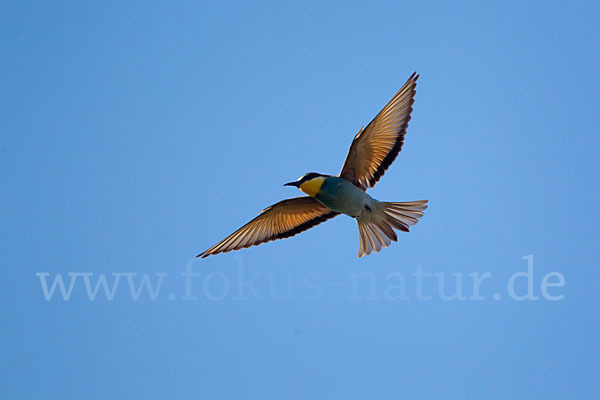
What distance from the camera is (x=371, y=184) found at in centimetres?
639

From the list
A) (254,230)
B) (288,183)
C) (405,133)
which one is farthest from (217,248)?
(405,133)

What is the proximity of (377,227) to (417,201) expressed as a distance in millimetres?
393

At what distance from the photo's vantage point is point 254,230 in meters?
6.77

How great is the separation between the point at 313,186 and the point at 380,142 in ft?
2.05

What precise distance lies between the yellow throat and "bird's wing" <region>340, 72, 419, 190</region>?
0.26 metres

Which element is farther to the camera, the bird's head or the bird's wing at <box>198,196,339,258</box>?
the bird's wing at <box>198,196,339,258</box>

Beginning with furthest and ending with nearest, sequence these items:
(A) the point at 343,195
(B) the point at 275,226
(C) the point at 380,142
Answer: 1. (B) the point at 275,226
2. (C) the point at 380,142
3. (A) the point at 343,195

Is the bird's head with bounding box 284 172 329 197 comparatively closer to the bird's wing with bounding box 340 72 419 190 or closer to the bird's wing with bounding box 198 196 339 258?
the bird's wing with bounding box 340 72 419 190

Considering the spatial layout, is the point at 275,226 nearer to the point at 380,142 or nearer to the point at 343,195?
the point at 343,195

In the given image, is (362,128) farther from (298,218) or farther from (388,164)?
(298,218)

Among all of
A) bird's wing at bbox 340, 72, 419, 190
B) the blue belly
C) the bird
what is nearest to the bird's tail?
the bird

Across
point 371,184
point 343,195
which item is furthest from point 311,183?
point 371,184

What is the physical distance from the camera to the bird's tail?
6.23 m

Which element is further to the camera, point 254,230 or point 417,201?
point 254,230
